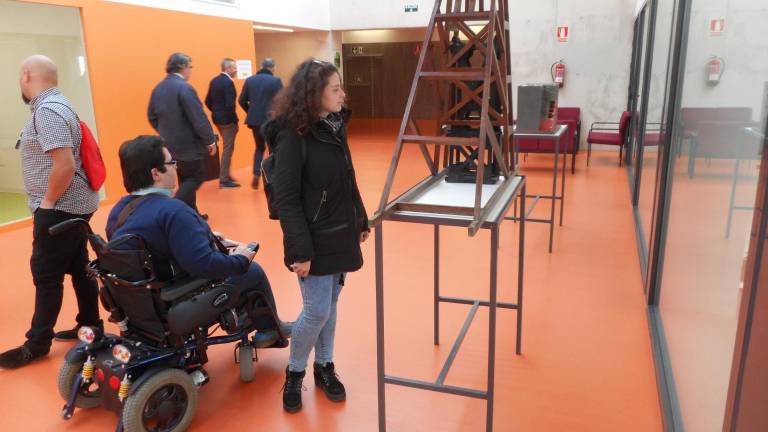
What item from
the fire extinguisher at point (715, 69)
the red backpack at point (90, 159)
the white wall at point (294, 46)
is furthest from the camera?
the white wall at point (294, 46)

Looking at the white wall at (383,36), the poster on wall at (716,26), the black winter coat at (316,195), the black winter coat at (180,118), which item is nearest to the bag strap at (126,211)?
the black winter coat at (316,195)

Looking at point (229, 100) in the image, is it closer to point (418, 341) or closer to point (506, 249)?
point (506, 249)

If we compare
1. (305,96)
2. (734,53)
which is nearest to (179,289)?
(305,96)

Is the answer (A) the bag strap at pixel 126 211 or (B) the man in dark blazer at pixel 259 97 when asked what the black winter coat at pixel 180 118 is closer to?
(B) the man in dark blazer at pixel 259 97

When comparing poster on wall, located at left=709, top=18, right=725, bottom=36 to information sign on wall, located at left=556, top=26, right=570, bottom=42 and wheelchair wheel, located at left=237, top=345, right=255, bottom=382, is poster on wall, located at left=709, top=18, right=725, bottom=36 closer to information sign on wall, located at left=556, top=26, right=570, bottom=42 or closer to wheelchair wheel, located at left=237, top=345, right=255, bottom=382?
wheelchair wheel, located at left=237, top=345, right=255, bottom=382

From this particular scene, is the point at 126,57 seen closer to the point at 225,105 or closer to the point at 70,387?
the point at 225,105

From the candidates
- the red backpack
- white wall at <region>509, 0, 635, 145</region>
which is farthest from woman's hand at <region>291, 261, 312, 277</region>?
white wall at <region>509, 0, 635, 145</region>

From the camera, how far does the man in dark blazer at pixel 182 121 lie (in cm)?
514

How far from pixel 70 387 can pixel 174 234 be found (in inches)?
35.4

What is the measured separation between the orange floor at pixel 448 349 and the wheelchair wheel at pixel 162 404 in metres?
0.13

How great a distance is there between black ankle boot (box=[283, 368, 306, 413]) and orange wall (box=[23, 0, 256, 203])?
15.4 ft

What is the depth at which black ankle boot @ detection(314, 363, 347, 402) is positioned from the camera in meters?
2.70

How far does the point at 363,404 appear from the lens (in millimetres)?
2691

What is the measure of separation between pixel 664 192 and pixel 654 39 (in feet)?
A: 9.10
